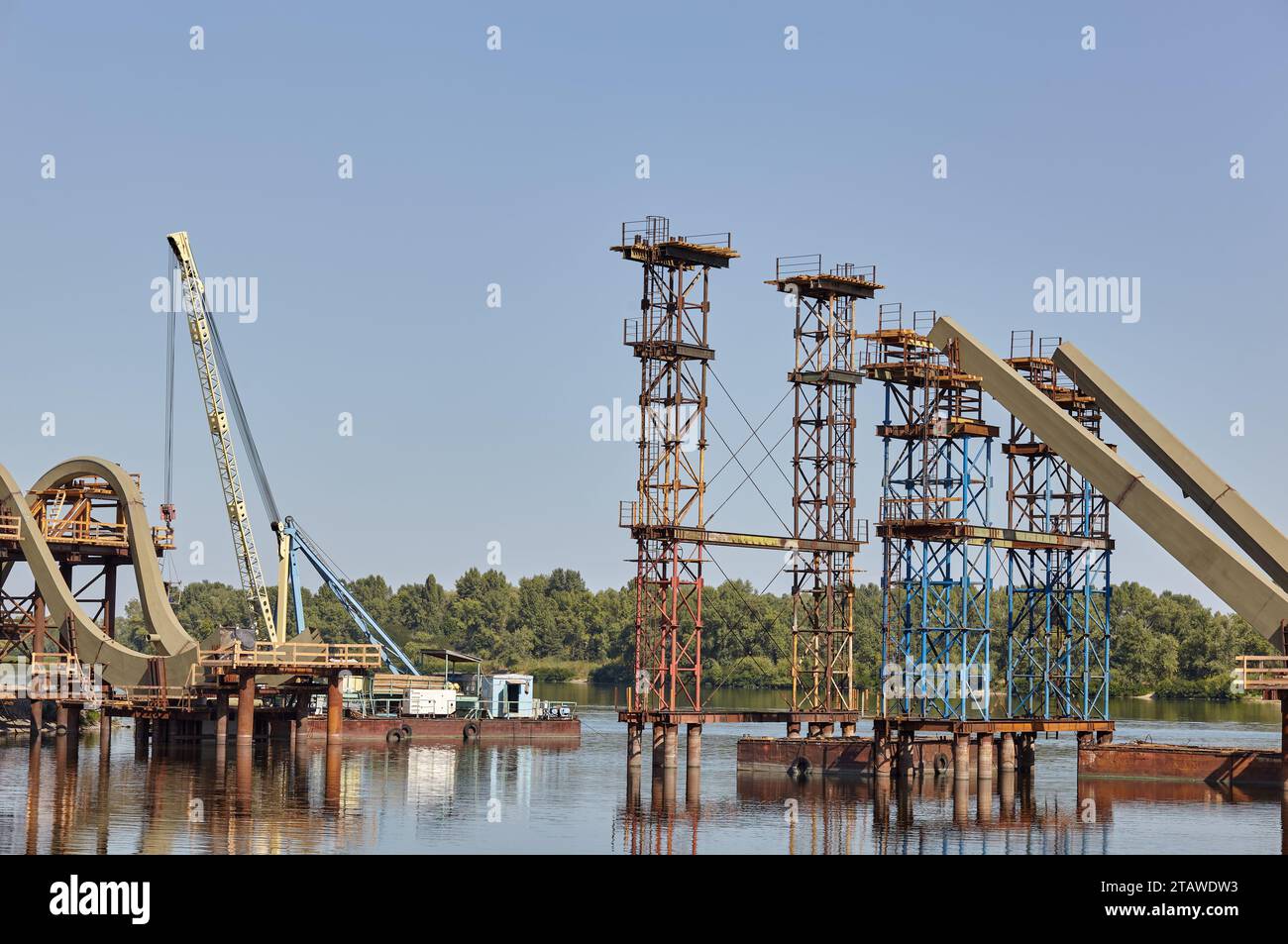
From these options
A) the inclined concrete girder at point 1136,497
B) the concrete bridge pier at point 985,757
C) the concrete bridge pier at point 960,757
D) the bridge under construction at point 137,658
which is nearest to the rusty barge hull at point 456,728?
the bridge under construction at point 137,658

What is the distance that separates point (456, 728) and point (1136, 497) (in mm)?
48571

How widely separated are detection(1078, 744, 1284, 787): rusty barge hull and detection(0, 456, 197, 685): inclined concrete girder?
4004cm

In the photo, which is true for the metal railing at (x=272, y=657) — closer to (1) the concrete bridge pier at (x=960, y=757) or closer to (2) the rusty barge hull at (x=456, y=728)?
(2) the rusty barge hull at (x=456, y=728)

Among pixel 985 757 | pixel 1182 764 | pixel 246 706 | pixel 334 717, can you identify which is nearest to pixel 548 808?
pixel 334 717

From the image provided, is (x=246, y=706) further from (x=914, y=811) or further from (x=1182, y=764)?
(x=1182, y=764)

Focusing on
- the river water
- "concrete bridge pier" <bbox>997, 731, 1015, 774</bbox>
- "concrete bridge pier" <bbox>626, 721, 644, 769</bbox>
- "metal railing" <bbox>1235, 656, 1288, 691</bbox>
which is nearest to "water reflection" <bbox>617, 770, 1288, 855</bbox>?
the river water

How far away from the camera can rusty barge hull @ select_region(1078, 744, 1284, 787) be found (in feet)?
262

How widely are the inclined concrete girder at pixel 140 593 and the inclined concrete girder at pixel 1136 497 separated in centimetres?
3611

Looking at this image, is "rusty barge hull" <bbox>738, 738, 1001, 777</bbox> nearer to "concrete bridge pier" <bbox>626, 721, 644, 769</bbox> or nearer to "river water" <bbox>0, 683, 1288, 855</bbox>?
"river water" <bbox>0, 683, 1288, 855</bbox>

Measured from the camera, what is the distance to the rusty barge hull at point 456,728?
103875 millimetres

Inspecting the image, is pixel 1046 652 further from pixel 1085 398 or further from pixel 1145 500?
pixel 1145 500
